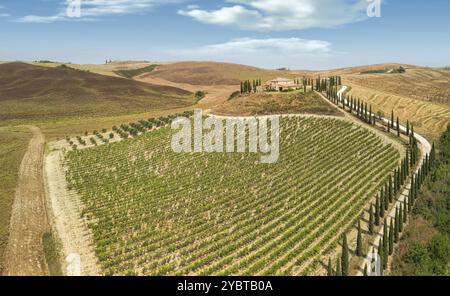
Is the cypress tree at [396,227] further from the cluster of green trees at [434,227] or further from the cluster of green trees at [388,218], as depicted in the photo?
the cluster of green trees at [434,227]

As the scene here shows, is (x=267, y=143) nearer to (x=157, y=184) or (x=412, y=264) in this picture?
(x=157, y=184)

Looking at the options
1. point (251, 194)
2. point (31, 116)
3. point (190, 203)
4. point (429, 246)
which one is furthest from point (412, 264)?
point (31, 116)

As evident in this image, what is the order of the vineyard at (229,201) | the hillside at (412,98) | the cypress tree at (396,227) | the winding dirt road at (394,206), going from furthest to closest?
the hillside at (412,98) → the cypress tree at (396,227) → the vineyard at (229,201) → the winding dirt road at (394,206)

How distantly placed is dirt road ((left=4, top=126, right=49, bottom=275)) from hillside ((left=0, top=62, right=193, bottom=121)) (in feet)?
188

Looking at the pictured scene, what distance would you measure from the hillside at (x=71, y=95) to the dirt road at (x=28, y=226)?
57.3 m

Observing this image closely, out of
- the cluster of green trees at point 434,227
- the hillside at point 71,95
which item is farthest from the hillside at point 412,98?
the hillside at point 71,95

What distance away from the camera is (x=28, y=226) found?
36.6 m

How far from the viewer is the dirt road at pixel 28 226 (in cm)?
2909

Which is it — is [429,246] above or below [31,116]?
below

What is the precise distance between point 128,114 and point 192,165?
62007 mm

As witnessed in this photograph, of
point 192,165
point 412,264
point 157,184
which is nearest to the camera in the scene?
point 412,264

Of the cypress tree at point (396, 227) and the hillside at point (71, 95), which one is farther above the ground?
the hillside at point (71, 95)

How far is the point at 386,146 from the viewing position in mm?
57938

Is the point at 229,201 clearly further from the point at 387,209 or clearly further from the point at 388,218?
the point at 387,209
